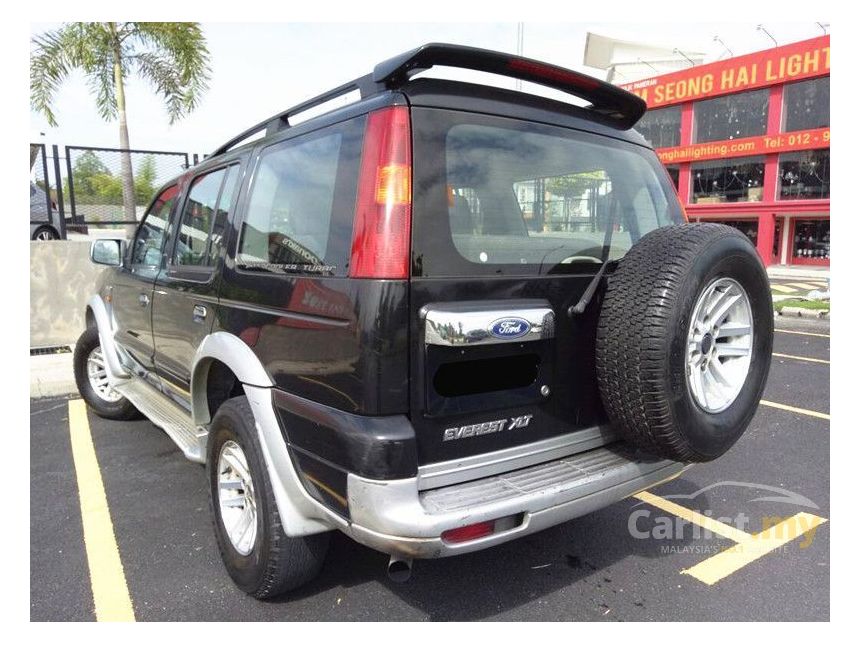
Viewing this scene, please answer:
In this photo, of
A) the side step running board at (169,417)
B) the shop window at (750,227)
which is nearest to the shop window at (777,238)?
the shop window at (750,227)

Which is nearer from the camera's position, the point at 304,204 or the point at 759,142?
the point at 304,204

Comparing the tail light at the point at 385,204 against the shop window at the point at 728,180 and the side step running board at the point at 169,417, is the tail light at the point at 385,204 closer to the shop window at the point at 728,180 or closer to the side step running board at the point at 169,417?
the side step running board at the point at 169,417

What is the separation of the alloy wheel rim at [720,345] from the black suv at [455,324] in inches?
0.4

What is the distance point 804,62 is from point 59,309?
25.7 m

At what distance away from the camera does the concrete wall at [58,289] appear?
7215 mm

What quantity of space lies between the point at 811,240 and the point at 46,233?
2599 cm

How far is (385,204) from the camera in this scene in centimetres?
202

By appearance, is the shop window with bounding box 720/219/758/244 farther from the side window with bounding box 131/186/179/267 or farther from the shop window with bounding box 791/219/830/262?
the side window with bounding box 131/186/179/267

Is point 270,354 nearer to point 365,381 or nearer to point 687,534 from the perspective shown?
point 365,381

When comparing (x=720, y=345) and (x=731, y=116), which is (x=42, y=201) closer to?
(x=720, y=345)

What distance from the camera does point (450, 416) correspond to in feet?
6.96

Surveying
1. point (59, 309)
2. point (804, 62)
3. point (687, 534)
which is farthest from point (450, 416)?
point (804, 62)

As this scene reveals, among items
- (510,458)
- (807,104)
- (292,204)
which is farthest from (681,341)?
(807,104)

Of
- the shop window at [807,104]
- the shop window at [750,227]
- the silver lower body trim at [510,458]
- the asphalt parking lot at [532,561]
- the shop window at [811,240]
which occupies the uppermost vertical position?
the shop window at [807,104]
